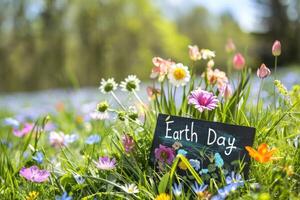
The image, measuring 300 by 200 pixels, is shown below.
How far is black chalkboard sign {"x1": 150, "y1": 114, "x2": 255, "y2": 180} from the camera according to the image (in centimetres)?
177

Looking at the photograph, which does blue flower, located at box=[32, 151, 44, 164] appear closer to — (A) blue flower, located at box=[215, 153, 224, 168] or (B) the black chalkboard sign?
(B) the black chalkboard sign

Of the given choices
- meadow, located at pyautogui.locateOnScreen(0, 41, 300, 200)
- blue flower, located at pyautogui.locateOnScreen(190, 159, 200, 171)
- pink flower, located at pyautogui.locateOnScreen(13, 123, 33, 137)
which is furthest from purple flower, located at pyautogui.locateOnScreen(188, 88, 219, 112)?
pink flower, located at pyautogui.locateOnScreen(13, 123, 33, 137)

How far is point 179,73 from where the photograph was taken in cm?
203

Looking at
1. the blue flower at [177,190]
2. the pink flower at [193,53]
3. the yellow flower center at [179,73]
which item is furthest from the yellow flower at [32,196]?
the pink flower at [193,53]

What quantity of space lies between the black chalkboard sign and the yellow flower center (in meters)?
0.20

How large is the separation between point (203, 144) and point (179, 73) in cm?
33

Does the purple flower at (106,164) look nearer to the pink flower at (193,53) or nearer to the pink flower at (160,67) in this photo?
the pink flower at (160,67)

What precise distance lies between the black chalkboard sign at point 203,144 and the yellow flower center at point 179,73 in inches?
7.7

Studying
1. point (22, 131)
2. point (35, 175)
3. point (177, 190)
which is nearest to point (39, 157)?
point (35, 175)

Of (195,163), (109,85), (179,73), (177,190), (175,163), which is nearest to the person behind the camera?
(177,190)

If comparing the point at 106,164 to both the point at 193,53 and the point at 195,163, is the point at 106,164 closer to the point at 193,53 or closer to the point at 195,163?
the point at 195,163

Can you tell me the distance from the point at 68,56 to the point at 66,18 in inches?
69.1

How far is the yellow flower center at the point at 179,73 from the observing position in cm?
203

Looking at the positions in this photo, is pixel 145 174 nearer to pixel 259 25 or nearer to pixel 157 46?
pixel 157 46
